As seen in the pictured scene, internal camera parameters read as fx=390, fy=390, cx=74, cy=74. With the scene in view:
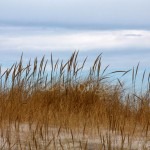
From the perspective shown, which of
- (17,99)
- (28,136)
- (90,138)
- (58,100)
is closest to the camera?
(28,136)

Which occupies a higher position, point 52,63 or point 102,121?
point 52,63

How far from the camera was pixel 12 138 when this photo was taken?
3.30 m

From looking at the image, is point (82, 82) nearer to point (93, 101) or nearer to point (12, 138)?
point (93, 101)

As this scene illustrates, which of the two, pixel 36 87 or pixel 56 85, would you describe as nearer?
pixel 36 87

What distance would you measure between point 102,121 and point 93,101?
1.80m

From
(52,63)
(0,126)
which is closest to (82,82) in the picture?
(52,63)

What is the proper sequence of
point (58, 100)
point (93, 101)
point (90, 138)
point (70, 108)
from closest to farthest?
1. point (90, 138)
2. point (70, 108)
3. point (58, 100)
4. point (93, 101)

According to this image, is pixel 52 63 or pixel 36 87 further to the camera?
pixel 36 87

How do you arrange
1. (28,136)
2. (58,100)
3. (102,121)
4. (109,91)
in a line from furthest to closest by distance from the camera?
(109,91) → (58,100) → (102,121) → (28,136)

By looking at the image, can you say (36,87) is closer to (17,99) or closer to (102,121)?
(17,99)

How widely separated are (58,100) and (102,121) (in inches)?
58.1

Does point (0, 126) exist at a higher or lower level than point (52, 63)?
lower

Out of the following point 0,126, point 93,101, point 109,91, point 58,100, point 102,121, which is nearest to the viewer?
point 0,126

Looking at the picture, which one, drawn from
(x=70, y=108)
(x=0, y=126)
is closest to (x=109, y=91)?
(x=70, y=108)
